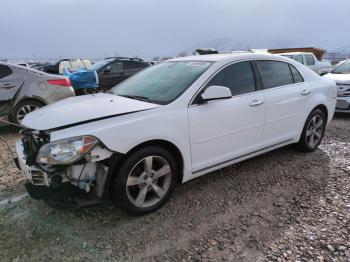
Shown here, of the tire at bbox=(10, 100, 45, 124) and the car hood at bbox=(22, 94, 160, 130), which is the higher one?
the car hood at bbox=(22, 94, 160, 130)

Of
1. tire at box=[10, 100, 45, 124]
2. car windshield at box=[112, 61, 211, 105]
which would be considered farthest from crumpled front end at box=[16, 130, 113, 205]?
tire at box=[10, 100, 45, 124]

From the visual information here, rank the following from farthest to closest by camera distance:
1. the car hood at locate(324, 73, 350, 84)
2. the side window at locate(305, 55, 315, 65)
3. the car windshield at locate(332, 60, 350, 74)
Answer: the side window at locate(305, 55, 315, 65), the car windshield at locate(332, 60, 350, 74), the car hood at locate(324, 73, 350, 84)

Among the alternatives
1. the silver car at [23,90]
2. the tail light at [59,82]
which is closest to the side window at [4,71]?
the silver car at [23,90]

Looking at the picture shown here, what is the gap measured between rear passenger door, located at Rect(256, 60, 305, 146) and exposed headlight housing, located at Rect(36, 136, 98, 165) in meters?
2.30

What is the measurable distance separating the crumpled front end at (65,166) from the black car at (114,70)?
848 centimetres

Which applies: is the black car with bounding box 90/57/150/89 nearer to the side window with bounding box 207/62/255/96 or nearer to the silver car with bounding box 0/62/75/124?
the silver car with bounding box 0/62/75/124

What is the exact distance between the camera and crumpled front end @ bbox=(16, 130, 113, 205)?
8.57 feet

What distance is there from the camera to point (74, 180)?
2715 mm

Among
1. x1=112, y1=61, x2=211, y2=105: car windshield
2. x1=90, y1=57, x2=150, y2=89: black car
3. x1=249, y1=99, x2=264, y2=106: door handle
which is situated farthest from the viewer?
x1=90, y1=57, x2=150, y2=89: black car

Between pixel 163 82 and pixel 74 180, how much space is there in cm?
153

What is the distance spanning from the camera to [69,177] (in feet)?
8.90

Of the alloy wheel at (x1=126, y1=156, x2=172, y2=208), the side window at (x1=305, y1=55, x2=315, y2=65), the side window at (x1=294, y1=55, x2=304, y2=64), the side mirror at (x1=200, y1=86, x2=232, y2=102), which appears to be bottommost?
the side window at (x1=305, y1=55, x2=315, y2=65)

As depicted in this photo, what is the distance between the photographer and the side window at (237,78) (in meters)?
3.50

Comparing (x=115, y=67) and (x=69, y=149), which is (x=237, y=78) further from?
(x=115, y=67)
